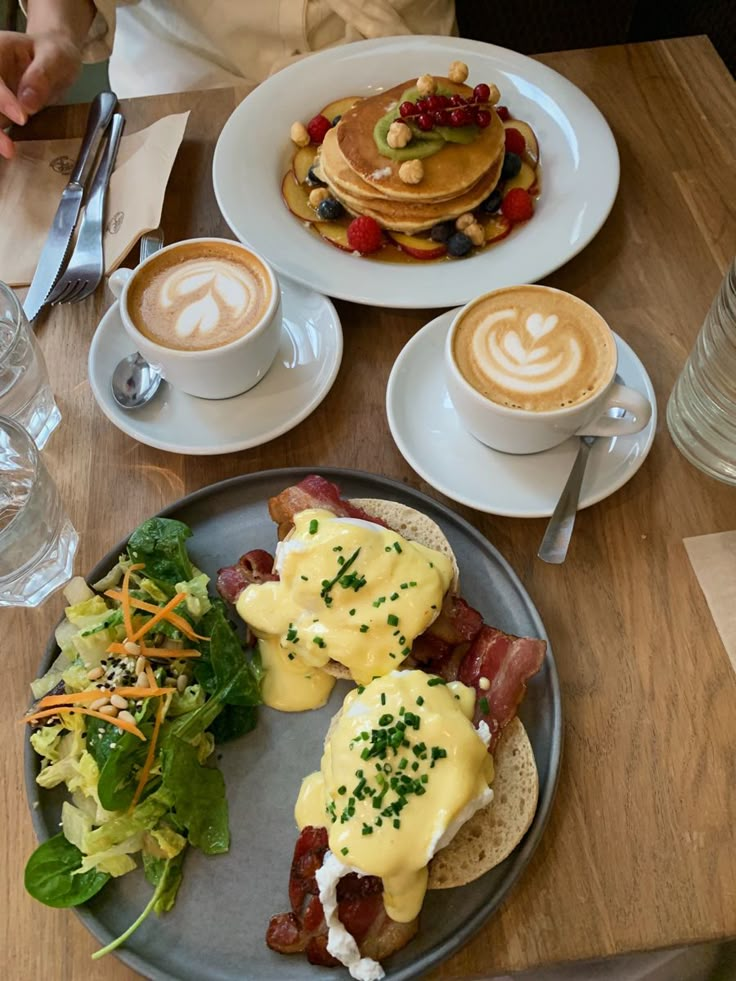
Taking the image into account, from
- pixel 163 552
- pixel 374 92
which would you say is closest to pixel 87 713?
pixel 163 552

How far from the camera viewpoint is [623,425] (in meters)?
1.30

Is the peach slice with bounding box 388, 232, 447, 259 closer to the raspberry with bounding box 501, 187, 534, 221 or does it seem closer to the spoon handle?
the raspberry with bounding box 501, 187, 534, 221

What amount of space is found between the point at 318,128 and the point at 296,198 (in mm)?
216

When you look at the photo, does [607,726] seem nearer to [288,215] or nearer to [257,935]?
[257,935]

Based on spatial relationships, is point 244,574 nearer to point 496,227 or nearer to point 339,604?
point 339,604

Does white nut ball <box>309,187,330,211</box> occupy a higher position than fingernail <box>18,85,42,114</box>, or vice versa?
fingernail <box>18,85,42,114</box>

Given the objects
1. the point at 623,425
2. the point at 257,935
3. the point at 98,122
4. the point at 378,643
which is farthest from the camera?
the point at 98,122

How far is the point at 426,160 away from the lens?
1737 millimetres

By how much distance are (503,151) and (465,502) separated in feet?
3.11

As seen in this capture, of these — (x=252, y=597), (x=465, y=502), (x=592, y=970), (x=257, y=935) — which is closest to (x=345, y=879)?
(x=257, y=935)

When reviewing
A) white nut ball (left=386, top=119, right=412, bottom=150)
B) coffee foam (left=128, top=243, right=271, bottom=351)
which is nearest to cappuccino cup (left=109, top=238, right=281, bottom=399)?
coffee foam (left=128, top=243, right=271, bottom=351)

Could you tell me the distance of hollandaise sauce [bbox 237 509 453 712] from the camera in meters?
1.13

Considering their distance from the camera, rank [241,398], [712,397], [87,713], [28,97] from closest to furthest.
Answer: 1. [87,713]
2. [712,397]
3. [241,398]
4. [28,97]

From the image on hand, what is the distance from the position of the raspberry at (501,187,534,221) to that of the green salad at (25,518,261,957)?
106 cm
